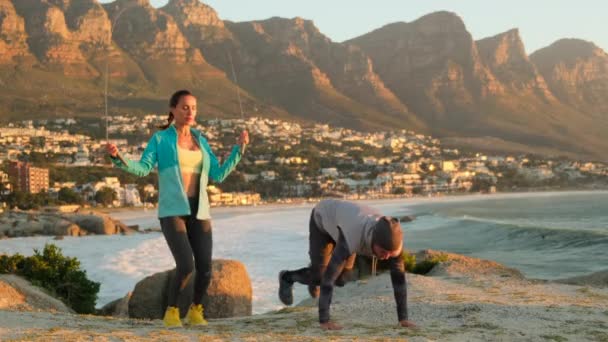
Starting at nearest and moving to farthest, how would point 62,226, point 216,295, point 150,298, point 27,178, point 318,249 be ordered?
1. point 318,249
2. point 216,295
3. point 150,298
4. point 62,226
5. point 27,178

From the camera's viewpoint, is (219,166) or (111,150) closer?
(111,150)

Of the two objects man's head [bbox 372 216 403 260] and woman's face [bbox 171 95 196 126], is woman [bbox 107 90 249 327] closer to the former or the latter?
woman's face [bbox 171 95 196 126]

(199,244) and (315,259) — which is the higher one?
(199,244)

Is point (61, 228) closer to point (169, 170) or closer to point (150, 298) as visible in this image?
point (150, 298)

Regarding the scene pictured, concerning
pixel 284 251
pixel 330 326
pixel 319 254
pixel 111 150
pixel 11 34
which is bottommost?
pixel 284 251

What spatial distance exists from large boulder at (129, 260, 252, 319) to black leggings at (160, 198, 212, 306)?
3.53 m

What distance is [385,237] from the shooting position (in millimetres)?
6305

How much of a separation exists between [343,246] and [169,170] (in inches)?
67.6

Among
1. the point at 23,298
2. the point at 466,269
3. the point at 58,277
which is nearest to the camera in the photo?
the point at 23,298

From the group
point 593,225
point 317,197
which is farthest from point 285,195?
point 593,225

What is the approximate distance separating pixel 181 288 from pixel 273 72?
18478 cm

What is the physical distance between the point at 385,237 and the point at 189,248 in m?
1.75

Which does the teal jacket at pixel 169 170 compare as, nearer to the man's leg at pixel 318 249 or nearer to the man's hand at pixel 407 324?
the man's leg at pixel 318 249

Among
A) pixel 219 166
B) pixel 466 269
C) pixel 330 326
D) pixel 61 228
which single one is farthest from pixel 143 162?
pixel 61 228
